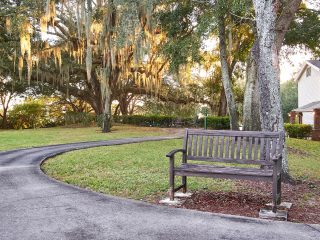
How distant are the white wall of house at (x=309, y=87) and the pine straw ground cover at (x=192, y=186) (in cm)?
2211

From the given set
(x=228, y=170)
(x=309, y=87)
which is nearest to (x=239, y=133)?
(x=228, y=170)

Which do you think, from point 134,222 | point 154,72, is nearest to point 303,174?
point 134,222

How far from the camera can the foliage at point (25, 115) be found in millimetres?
37000

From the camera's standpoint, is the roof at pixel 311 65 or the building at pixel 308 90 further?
the building at pixel 308 90

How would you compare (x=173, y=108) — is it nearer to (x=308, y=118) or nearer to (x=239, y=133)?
(x=308, y=118)

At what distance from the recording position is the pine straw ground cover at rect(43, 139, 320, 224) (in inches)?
246

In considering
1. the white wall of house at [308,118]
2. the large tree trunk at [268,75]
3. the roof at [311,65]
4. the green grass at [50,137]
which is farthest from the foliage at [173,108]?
the large tree trunk at [268,75]

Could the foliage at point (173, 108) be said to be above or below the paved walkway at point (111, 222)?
above

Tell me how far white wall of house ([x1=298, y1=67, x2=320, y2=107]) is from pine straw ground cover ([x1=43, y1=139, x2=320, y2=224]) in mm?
22107

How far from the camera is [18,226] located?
508 centimetres

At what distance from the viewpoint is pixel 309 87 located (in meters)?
32.9

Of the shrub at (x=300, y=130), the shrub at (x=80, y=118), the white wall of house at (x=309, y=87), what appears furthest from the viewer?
the shrub at (x=80, y=118)

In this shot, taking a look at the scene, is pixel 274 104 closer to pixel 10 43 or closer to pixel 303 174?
pixel 303 174

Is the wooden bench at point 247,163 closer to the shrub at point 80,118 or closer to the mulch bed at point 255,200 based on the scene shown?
the mulch bed at point 255,200
